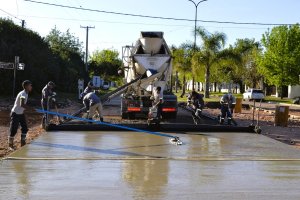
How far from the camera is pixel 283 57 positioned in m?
55.8

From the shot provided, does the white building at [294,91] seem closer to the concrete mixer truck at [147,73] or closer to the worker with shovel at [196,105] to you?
the concrete mixer truck at [147,73]

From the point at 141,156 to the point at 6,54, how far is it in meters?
29.5

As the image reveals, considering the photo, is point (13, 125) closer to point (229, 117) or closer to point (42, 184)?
point (42, 184)

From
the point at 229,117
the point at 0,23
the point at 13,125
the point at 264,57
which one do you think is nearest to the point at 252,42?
the point at 264,57

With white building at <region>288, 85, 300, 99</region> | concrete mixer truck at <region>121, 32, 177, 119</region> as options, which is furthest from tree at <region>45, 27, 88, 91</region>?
concrete mixer truck at <region>121, 32, 177, 119</region>

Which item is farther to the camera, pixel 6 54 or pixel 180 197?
pixel 6 54

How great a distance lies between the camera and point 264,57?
2277 inches

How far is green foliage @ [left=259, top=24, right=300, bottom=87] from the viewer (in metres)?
55.1

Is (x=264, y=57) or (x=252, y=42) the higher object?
(x=252, y=42)

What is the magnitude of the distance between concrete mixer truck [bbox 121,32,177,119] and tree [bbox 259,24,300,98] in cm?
3899

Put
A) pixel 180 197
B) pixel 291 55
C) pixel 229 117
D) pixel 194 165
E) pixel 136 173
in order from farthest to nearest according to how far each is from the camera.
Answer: pixel 291 55 < pixel 229 117 < pixel 194 165 < pixel 136 173 < pixel 180 197

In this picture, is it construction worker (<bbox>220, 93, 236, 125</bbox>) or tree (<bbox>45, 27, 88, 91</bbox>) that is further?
tree (<bbox>45, 27, 88, 91</bbox>)

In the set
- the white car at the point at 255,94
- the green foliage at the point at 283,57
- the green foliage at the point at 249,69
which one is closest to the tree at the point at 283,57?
the green foliage at the point at 283,57

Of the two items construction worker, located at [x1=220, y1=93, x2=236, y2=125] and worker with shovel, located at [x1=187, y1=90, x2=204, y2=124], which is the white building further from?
worker with shovel, located at [x1=187, y1=90, x2=204, y2=124]
